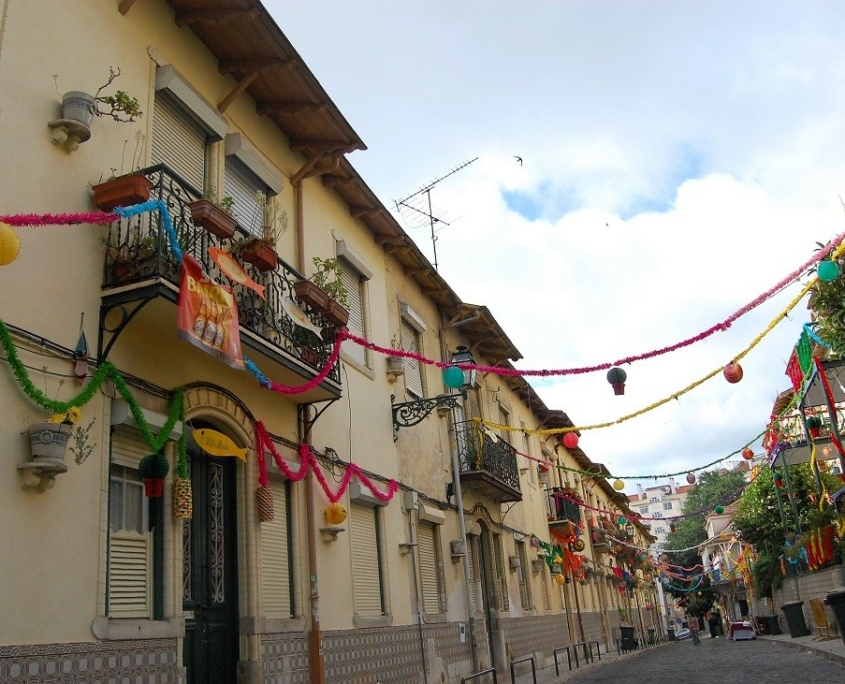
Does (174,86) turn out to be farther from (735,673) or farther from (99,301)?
(735,673)

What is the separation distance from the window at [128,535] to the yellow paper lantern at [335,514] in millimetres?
3268

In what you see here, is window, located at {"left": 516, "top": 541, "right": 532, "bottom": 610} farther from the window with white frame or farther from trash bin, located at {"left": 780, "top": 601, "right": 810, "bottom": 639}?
trash bin, located at {"left": 780, "top": 601, "right": 810, "bottom": 639}

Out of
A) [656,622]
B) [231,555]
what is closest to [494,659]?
[231,555]

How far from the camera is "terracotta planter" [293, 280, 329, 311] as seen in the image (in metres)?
9.71

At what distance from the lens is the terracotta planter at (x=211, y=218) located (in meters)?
7.59

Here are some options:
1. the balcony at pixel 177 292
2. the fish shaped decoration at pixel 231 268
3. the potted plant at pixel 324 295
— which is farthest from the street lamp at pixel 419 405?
the fish shaped decoration at pixel 231 268

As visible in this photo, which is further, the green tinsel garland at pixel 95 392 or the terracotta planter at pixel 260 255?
the terracotta planter at pixel 260 255

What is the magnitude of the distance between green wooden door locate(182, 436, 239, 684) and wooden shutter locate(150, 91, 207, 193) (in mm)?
3315

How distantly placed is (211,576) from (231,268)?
3312 millimetres

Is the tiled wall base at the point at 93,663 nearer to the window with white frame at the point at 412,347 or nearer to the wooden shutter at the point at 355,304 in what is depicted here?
the wooden shutter at the point at 355,304

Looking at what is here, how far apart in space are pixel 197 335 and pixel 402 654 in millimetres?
6985

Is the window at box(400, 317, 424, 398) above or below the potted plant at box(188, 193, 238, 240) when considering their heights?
above

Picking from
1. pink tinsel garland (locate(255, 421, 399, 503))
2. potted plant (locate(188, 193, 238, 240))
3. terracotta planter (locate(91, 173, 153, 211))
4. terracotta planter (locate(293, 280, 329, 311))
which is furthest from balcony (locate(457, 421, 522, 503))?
terracotta planter (locate(91, 173, 153, 211))

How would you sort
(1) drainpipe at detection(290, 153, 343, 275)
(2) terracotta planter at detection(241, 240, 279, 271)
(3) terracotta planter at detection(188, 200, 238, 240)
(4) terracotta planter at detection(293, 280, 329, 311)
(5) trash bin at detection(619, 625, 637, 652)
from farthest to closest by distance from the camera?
(5) trash bin at detection(619, 625, 637, 652), (1) drainpipe at detection(290, 153, 343, 275), (4) terracotta planter at detection(293, 280, 329, 311), (2) terracotta planter at detection(241, 240, 279, 271), (3) terracotta planter at detection(188, 200, 238, 240)
